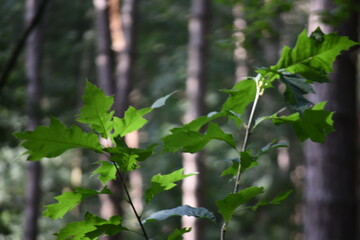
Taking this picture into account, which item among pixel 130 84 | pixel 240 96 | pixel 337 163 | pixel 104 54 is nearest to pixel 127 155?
pixel 240 96

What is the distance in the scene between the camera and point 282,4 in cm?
440

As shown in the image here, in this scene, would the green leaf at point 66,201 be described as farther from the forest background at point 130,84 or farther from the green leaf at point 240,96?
the forest background at point 130,84

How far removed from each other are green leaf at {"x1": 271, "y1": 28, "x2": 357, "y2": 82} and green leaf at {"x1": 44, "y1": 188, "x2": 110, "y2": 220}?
0.46 m

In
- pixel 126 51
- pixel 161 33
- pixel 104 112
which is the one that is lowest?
pixel 104 112

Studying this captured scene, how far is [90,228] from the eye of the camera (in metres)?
0.99

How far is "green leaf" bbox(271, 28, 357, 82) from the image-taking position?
3.28 feet

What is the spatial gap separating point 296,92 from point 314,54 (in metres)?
0.10

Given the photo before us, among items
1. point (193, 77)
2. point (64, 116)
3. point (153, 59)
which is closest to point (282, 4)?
point (193, 77)

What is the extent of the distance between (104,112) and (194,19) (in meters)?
8.05

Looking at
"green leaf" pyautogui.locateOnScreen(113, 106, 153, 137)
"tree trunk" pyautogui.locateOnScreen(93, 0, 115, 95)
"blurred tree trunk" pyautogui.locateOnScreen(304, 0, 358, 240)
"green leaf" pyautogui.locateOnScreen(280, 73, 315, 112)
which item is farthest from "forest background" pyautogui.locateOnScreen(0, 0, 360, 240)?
"green leaf" pyautogui.locateOnScreen(280, 73, 315, 112)

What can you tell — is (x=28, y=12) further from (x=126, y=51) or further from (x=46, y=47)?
(x=46, y=47)

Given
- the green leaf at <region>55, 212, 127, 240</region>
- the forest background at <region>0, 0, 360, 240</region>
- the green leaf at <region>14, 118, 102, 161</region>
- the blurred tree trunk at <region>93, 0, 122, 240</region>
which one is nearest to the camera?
the green leaf at <region>14, 118, 102, 161</region>

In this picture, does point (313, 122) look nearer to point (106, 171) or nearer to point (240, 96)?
point (240, 96)

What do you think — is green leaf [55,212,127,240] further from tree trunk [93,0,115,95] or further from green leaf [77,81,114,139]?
tree trunk [93,0,115,95]
